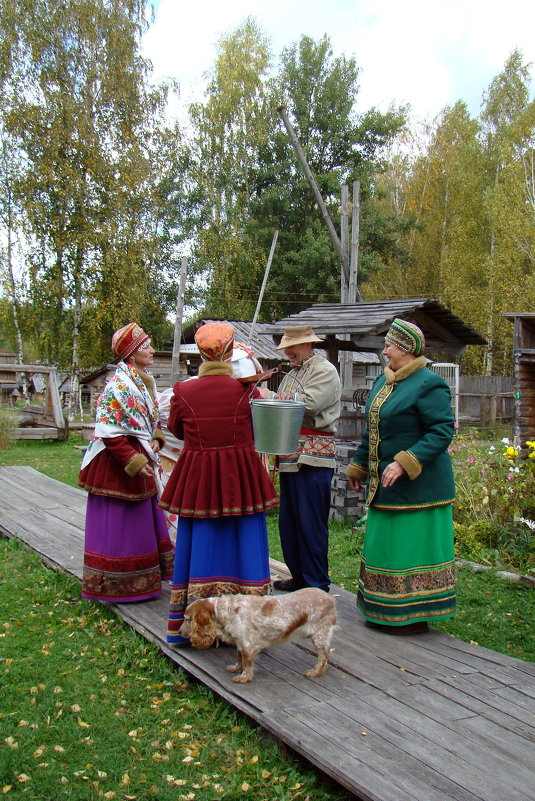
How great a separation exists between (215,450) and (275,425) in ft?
1.42

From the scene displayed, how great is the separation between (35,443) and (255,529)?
13.2m

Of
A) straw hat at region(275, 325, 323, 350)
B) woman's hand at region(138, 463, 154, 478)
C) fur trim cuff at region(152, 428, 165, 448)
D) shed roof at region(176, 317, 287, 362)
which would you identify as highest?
shed roof at region(176, 317, 287, 362)

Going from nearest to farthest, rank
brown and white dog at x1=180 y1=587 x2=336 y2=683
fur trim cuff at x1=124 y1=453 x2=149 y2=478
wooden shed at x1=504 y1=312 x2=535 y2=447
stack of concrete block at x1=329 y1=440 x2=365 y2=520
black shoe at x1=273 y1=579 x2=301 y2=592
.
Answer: brown and white dog at x1=180 y1=587 x2=336 y2=683 < fur trim cuff at x1=124 y1=453 x2=149 y2=478 < black shoe at x1=273 y1=579 x2=301 y2=592 < stack of concrete block at x1=329 y1=440 x2=365 y2=520 < wooden shed at x1=504 y1=312 x2=535 y2=447

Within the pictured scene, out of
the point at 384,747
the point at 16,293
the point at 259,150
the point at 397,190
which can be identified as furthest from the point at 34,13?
the point at 384,747

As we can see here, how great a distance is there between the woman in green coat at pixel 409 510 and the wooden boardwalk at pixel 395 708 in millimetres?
216

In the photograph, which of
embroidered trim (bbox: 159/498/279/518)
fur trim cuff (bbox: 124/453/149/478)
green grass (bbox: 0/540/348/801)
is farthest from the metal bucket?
green grass (bbox: 0/540/348/801)

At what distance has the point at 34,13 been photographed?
1847 centimetres

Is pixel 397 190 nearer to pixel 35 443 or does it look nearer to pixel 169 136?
pixel 169 136

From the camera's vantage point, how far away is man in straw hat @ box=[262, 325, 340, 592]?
4.34m

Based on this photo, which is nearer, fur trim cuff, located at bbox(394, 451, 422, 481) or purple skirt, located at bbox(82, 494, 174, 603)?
fur trim cuff, located at bbox(394, 451, 422, 481)

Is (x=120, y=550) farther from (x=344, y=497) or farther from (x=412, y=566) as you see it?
(x=344, y=497)

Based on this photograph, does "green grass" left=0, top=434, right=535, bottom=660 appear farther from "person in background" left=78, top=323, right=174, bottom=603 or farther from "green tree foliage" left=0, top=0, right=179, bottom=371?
"green tree foliage" left=0, top=0, right=179, bottom=371

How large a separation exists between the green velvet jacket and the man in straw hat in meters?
0.38

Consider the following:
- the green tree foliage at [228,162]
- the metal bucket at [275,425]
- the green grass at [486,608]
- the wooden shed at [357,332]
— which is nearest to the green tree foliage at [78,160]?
the green tree foliage at [228,162]
